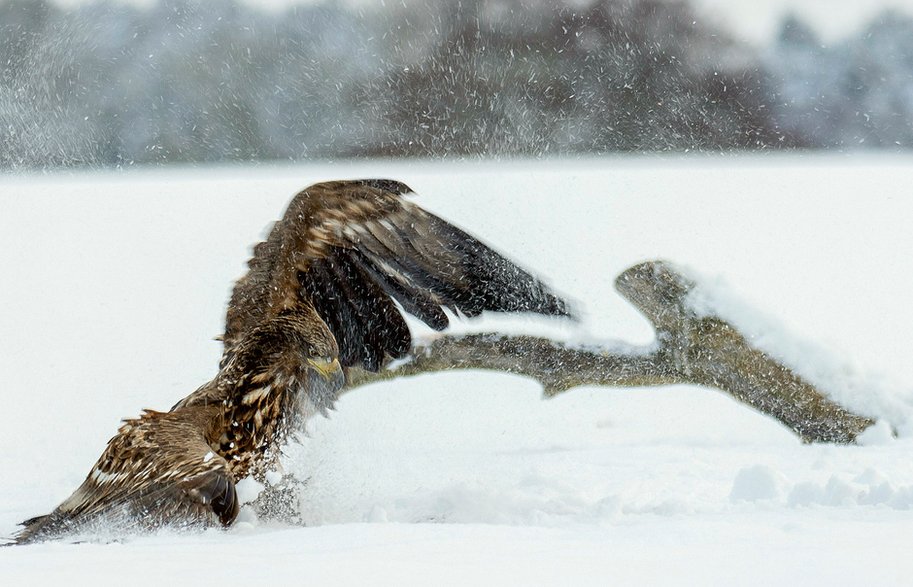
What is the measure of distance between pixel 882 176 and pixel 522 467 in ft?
30.6

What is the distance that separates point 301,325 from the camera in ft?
11.2

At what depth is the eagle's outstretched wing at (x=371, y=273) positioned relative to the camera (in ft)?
12.3

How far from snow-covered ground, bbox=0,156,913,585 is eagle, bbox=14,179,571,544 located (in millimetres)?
234

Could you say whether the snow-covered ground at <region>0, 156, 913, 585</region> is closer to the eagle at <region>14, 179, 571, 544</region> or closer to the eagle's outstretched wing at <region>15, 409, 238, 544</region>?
the eagle's outstretched wing at <region>15, 409, 238, 544</region>

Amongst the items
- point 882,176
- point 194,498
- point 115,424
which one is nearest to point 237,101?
point 882,176

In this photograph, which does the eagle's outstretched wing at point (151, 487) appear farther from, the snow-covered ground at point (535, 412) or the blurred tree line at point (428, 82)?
the blurred tree line at point (428, 82)

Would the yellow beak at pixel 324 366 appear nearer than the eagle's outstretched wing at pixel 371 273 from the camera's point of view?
Yes

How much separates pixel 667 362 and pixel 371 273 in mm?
1267

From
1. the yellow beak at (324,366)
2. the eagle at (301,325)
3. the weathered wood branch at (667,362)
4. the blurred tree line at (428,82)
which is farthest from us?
the blurred tree line at (428,82)

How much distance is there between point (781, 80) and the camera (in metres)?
14.4

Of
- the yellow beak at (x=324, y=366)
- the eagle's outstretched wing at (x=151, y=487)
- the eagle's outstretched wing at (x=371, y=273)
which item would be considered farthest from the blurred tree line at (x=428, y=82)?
the eagle's outstretched wing at (x=151, y=487)

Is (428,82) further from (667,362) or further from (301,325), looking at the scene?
(301,325)

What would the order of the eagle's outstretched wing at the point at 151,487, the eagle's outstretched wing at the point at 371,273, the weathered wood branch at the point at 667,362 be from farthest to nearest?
the weathered wood branch at the point at 667,362 → the eagle's outstretched wing at the point at 371,273 → the eagle's outstretched wing at the point at 151,487

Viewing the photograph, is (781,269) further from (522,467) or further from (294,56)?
(294,56)
